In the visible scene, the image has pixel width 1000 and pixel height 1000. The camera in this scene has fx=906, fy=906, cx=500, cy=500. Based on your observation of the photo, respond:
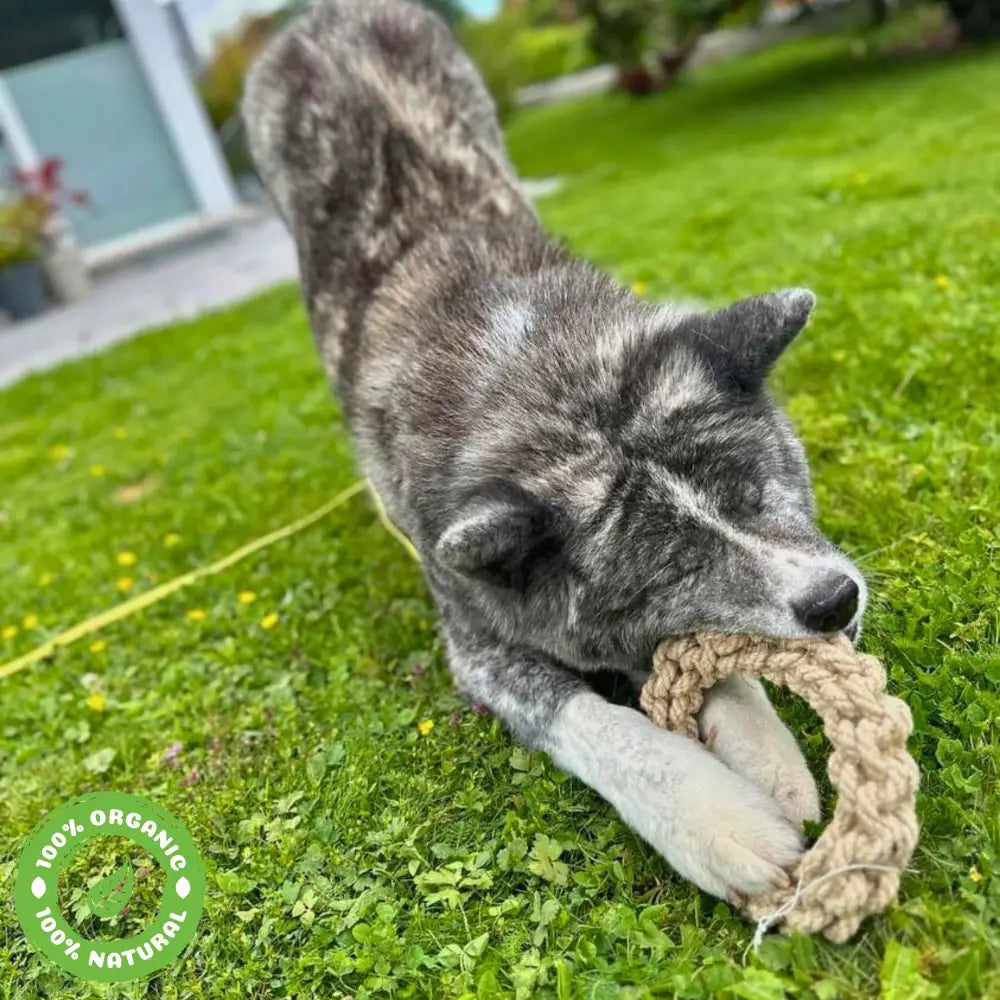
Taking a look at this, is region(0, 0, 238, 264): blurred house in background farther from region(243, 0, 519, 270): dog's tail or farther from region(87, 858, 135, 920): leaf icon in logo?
region(87, 858, 135, 920): leaf icon in logo

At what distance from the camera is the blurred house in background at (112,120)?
516 inches

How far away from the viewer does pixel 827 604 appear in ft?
7.23

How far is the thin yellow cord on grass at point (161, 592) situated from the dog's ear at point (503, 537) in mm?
1626

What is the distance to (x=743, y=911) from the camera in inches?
84.0

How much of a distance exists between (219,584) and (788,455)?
2.89 meters

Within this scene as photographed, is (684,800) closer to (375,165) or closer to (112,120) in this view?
(375,165)

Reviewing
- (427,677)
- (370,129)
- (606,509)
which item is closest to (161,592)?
(427,677)

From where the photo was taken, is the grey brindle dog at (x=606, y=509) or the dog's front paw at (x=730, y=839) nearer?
the dog's front paw at (x=730, y=839)

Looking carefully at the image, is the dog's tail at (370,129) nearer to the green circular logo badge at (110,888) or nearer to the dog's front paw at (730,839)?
the green circular logo badge at (110,888)

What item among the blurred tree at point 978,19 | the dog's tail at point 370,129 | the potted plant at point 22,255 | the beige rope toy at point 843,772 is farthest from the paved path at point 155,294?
the blurred tree at point 978,19

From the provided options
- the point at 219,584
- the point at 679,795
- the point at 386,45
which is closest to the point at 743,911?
the point at 679,795

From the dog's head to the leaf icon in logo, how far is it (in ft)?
4.57

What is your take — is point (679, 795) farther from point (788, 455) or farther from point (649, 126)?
point (649, 126)

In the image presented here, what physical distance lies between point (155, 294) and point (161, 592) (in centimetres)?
865
